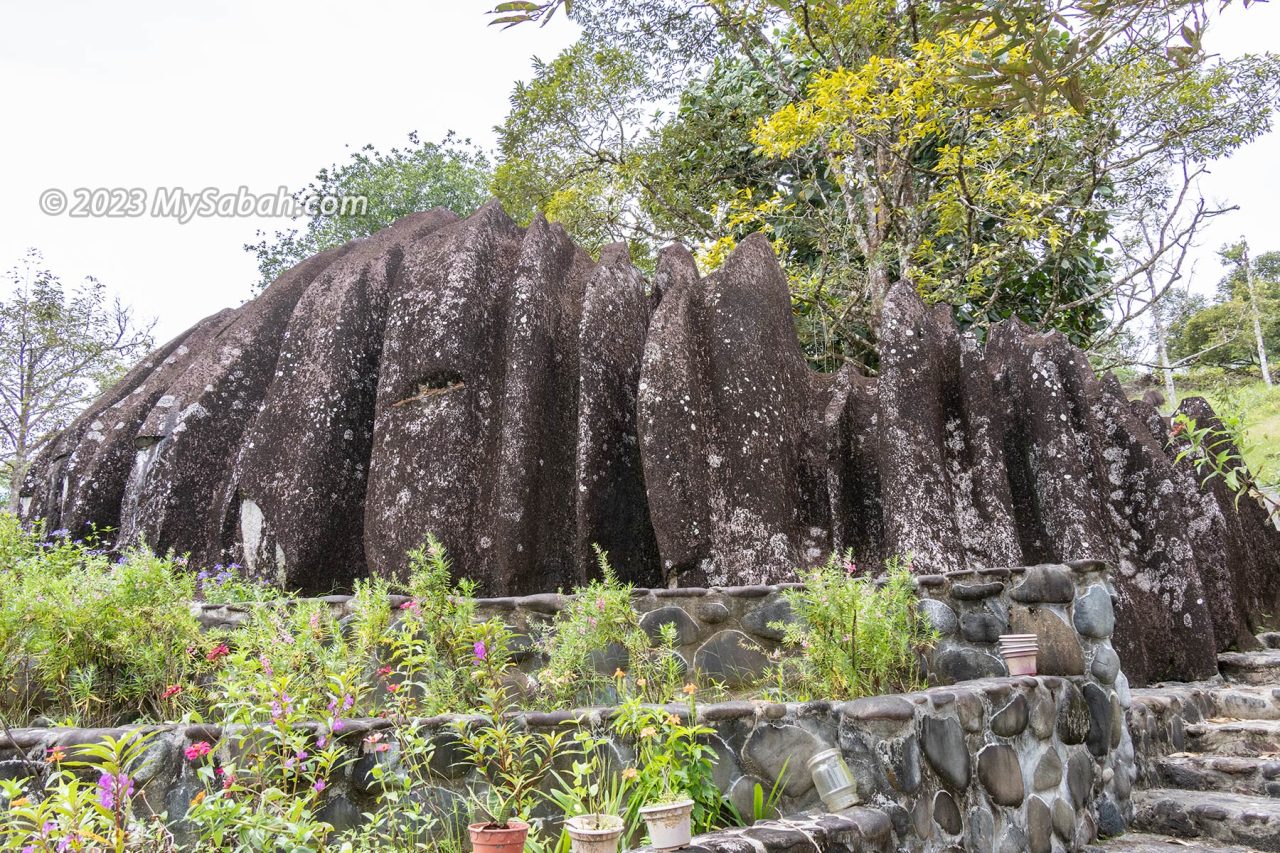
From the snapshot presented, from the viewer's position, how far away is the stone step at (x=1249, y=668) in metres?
6.25

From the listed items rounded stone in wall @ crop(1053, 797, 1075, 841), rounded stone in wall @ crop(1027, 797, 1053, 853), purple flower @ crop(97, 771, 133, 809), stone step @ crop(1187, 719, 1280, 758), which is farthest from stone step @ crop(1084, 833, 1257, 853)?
purple flower @ crop(97, 771, 133, 809)

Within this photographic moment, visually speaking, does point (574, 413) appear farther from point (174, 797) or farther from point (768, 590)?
point (174, 797)

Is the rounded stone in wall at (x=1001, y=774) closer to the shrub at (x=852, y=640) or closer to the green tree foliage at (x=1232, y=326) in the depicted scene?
the shrub at (x=852, y=640)

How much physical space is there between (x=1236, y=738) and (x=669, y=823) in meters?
4.14

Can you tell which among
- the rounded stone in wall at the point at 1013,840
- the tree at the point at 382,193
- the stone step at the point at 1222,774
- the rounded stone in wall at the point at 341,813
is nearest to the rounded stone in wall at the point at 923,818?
the rounded stone in wall at the point at 1013,840

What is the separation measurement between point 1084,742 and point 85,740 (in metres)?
4.09

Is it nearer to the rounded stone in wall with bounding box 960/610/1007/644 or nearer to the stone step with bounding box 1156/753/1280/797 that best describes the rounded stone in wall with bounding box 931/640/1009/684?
the rounded stone in wall with bounding box 960/610/1007/644

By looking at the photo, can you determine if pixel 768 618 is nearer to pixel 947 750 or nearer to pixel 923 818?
pixel 947 750

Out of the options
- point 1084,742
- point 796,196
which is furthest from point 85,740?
point 796,196

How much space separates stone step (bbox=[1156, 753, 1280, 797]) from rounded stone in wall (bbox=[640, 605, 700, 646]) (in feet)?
9.01

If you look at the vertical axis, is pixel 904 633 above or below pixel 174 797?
above

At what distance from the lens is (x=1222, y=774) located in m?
4.88

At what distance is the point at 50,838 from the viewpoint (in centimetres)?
222

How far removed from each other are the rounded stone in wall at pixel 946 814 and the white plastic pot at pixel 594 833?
1.39 m
